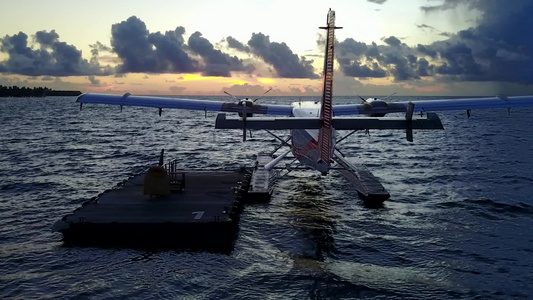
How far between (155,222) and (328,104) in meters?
9.69

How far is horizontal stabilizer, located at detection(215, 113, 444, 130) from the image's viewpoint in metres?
17.6

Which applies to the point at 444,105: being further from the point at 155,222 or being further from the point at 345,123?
the point at 155,222

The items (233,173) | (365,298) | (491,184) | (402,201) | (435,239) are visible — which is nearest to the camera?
(365,298)

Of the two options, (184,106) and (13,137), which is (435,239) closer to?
(184,106)

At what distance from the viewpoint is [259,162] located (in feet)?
103

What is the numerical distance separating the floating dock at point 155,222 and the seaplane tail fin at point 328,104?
4.94 meters

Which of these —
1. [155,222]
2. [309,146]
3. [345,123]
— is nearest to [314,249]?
[345,123]

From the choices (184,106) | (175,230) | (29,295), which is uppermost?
(184,106)

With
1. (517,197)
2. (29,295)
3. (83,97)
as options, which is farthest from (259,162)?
(29,295)

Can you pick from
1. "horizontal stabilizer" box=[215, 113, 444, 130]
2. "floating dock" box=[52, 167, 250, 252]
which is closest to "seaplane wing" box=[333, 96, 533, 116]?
"horizontal stabilizer" box=[215, 113, 444, 130]

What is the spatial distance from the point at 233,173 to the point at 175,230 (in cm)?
1092

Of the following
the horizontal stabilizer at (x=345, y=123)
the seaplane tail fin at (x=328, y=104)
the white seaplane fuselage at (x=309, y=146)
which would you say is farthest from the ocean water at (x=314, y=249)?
the horizontal stabilizer at (x=345, y=123)

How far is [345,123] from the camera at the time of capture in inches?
727

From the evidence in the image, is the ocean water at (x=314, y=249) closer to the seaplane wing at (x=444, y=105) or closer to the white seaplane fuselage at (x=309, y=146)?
the white seaplane fuselage at (x=309, y=146)
